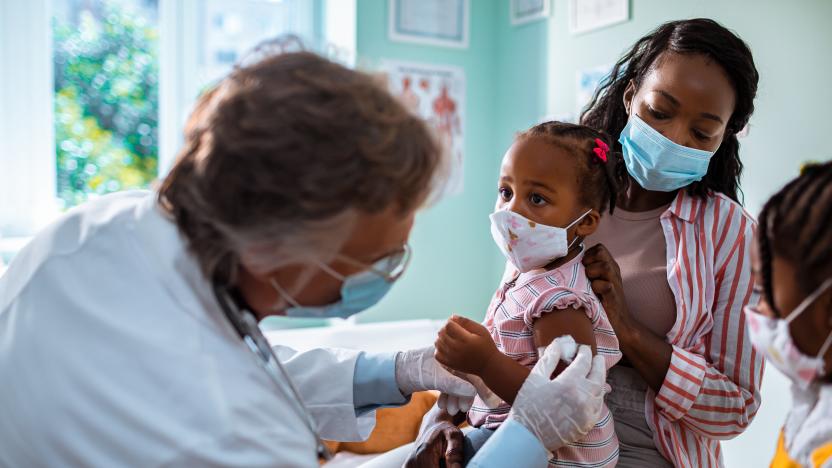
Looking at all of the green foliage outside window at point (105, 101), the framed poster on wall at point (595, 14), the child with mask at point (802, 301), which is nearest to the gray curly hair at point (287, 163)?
the child with mask at point (802, 301)

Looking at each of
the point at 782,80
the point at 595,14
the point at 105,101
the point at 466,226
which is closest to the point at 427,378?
the point at 782,80

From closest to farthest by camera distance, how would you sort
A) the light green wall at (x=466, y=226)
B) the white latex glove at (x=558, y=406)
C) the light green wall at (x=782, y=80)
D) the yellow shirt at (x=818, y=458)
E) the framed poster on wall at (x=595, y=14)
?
1. the yellow shirt at (x=818, y=458)
2. the white latex glove at (x=558, y=406)
3. the light green wall at (x=782, y=80)
4. the framed poster on wall at (x=595, y=14)
5. the light green wall at (x=466, y=226)

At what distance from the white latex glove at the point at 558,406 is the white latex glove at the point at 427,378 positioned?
9.9 inches

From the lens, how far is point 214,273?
3.22 feet

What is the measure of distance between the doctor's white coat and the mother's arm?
2.24 ft

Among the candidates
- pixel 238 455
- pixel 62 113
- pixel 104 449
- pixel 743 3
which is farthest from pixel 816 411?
pixel 62 113

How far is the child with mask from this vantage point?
0.86 meters

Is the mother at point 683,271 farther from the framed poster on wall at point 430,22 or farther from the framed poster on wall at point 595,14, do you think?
the framed poster on wall at point 430,22

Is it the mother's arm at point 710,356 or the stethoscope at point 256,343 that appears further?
the mother's arm at point 710,356

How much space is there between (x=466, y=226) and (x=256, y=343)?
2805 mm

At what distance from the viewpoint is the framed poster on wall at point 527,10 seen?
3.38 m

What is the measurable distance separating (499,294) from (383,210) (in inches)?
23.4

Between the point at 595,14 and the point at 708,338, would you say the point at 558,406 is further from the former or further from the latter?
the point at 595,14

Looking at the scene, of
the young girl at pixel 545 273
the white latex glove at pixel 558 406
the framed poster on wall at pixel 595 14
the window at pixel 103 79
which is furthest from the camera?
the window at pixel 103 79
